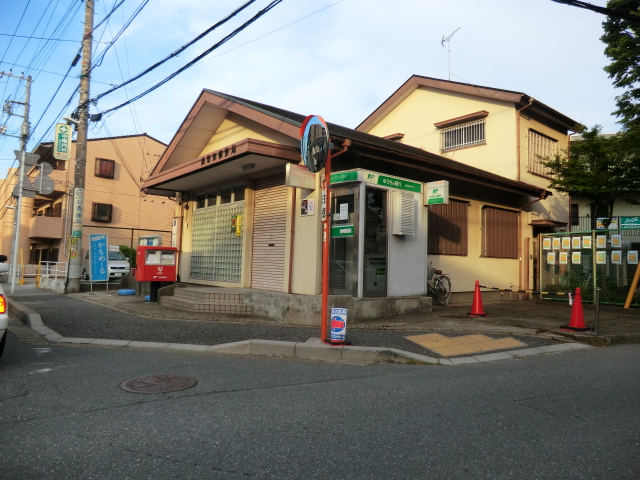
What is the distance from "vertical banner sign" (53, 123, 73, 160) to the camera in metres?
15.1

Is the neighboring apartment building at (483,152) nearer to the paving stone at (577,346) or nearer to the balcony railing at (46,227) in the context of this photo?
the paving stone at (577,346)

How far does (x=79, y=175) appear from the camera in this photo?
14445mm

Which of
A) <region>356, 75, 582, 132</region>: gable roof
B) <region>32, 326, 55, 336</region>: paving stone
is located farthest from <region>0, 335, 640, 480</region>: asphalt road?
<region>356, 75, 582, 132</region>: gable roof

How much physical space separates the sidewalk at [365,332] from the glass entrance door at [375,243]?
28.2 inches

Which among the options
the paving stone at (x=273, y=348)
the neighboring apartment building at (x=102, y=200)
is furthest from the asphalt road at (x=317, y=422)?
the neighboring apartment building at (x=102, y=200)

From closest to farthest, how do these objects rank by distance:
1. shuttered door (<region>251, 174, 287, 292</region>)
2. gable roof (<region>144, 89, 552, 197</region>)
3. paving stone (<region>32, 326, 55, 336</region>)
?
paving stone (<region>32, 326, 55, 336</region>) → gable roof (<region>144, 89, 552, 197</region>) → shuttered door (<region>251, 174, 287, 292</region>)

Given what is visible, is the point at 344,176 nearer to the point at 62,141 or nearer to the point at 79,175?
the point at 79,175

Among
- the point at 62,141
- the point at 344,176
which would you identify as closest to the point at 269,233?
the point at 344,176

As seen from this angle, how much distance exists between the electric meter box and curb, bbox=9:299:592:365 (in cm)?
428

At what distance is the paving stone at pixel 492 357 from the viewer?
20.9ft

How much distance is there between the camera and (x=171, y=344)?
22.3 feet

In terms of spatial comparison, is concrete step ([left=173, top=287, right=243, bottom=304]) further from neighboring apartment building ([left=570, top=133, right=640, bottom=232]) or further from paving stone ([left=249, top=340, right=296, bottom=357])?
neighboring apartment building ([left=570, top=133, right=640, bottom=232])

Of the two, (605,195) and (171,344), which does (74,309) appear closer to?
(171,344)

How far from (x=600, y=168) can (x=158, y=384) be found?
1408cm
